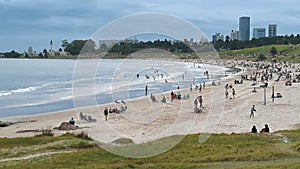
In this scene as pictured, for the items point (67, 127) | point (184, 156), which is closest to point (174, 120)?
point (67, 127)

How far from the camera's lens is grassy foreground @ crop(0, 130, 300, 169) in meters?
15.2

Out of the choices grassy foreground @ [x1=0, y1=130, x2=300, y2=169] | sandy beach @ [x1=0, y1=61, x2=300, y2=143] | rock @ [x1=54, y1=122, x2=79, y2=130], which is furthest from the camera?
rock @ [x1=54, y1=122, x2=79, y2=130]

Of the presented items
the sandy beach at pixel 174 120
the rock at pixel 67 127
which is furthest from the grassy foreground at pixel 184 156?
the rock at pixel 67 127

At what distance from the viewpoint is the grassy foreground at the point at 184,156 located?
15.2 m

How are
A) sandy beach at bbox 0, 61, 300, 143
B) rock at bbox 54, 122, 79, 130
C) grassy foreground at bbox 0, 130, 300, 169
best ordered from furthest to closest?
rock at bbox 54, 122, 79, 130 < sandy beach at bbox 0, 61, 300, 143 < grassy foreground at bbox 0, 130, 300, 169

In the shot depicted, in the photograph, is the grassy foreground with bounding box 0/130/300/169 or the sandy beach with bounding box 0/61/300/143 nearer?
the grassy foreground with bounding box 0/130/300/169

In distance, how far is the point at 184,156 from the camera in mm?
16766

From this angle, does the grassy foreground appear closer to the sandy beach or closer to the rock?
the sandy beach

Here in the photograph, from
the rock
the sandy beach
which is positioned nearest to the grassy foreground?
the sandy beach

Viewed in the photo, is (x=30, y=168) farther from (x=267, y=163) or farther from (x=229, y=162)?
(x=267, y=163)

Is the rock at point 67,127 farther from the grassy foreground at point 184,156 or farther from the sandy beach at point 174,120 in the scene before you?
the grassy foreground at point 184,156

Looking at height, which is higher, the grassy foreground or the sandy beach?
the grassy foreground

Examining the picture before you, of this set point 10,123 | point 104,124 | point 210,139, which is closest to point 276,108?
point 104,124

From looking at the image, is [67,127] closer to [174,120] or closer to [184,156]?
[174,120]
